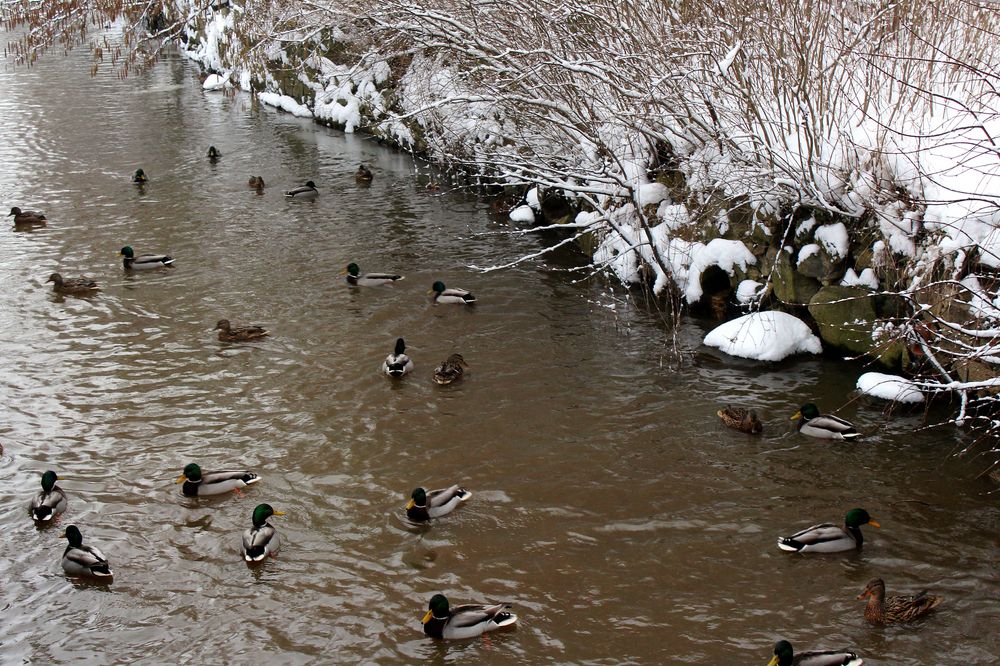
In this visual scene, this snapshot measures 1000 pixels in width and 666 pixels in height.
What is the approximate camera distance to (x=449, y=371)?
1193 centimetres

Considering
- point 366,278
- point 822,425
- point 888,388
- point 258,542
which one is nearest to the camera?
point 258,542

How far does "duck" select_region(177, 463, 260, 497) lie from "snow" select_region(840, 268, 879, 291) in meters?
7.98

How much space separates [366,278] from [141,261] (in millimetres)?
4217

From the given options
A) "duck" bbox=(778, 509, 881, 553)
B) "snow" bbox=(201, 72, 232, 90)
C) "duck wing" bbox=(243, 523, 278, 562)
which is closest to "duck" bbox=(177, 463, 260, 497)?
"duck wing" bbox=(243, 523, 278, 562)

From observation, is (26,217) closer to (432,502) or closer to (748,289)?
(432,502)

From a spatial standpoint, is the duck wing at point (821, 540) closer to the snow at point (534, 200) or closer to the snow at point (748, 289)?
the snow at point (748, 289)

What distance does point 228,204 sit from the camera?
20.1 meters

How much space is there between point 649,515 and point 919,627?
8.44ft

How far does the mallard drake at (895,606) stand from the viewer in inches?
291

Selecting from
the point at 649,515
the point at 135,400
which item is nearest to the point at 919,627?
the point at 649,515

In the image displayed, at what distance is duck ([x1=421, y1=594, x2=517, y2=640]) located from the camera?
7.44 meters

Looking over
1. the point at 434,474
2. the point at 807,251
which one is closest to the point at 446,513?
the point at 434,474

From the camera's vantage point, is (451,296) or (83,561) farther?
(451,296)

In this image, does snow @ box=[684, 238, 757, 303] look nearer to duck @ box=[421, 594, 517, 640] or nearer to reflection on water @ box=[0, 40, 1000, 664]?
reflection on water @ box=[0, 40, 1000, 664]
